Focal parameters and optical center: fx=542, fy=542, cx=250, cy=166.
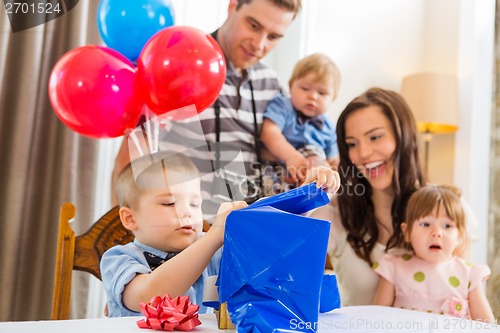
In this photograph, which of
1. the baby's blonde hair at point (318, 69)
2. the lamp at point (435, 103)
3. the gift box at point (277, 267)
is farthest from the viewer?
the lamp at point (435, 103)

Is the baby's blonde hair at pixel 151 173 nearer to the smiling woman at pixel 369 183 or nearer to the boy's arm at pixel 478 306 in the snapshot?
the smiling woman at pixel 369 183

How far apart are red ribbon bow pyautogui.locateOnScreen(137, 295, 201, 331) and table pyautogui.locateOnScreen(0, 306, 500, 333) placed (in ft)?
0.05

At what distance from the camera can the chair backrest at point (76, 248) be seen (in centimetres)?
138

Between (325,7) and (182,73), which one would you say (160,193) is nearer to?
(182,73)

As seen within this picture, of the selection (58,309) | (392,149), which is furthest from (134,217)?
(392,149)

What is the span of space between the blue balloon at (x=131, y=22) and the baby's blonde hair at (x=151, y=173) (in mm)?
531

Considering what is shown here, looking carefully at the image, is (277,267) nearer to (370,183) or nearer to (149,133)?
(149,133)

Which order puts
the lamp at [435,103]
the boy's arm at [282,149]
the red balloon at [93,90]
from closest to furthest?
the red balloon at [93,90], the boy's arm at [282,149], the lamp at [435,103]

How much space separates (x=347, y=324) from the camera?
86 cm

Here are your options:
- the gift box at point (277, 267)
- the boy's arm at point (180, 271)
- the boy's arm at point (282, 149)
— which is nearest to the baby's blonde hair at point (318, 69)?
the boy's arm at point (282, 149)

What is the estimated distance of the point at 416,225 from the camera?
4.88 ft

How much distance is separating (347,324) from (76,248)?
2.78 feet

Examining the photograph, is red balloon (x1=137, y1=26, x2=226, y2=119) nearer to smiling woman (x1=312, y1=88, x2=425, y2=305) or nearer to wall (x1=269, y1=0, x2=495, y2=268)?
smiling woman (x1=312, y1=88, x2=425, y2=305)

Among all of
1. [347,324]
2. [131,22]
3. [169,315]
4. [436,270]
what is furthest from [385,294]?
[131,22]
